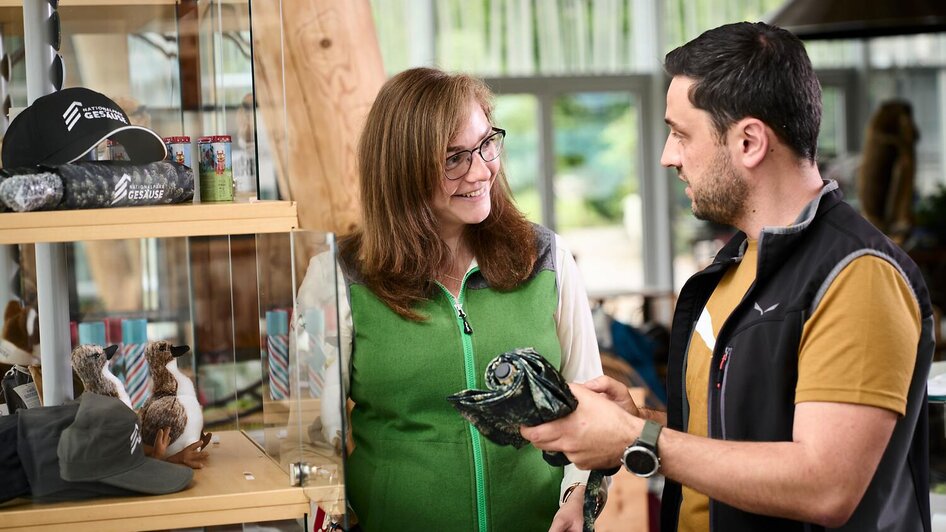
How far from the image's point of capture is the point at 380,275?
1892 millimetres

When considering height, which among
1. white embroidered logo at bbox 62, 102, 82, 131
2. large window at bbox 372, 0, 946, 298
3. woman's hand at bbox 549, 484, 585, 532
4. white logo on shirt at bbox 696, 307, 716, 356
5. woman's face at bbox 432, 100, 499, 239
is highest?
large window at bbox 372, 0, 946, 298

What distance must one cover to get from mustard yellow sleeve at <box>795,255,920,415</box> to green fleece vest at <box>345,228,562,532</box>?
0.60 metres

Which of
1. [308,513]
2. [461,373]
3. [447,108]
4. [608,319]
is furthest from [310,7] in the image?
[608,319]

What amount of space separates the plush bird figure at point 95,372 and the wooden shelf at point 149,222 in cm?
27

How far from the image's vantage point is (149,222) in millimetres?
1452

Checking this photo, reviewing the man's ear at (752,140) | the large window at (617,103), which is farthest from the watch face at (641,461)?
the large window at (617,103)

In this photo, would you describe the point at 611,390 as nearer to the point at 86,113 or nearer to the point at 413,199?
the point at 413,199

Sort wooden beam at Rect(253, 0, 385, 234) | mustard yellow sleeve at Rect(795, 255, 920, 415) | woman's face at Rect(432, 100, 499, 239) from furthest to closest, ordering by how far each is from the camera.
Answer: wooden beam at Rect(253, 0, 385, 234), woman's face at Rect(432, 100, 499, 239), mustard yellow sleeve at Rect(795, 255, 920, 415)

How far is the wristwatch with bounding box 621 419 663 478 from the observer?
1455 millimetres

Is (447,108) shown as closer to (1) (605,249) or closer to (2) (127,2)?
(2) (127,2)

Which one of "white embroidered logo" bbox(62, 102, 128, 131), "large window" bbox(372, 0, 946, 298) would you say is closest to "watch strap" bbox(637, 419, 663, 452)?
"white embroidered logo" bbox(62, 102, 128, 131)

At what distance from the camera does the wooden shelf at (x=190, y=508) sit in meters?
1.44

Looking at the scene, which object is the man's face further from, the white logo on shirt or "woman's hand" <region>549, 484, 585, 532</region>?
"woman's hand" <region>549, 484, 585, 532</region>

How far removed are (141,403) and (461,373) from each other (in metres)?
0.53
